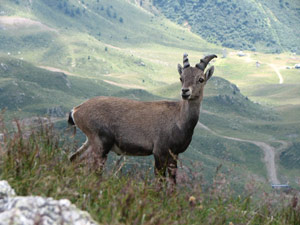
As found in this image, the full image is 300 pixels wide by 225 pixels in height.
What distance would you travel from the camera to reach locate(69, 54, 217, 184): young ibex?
490 inches

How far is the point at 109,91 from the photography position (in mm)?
155250

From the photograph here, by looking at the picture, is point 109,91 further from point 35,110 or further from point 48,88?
point 35,110

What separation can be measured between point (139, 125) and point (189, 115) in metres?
1.25

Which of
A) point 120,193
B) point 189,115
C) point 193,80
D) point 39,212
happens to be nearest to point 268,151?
point 193,80

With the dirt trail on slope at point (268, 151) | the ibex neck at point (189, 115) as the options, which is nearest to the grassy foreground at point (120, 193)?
the ibex neck at point (189, 115)

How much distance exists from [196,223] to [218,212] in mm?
527

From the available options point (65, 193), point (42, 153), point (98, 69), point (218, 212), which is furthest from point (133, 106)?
point (98, 69)

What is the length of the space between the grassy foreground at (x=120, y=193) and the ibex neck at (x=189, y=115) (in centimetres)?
297

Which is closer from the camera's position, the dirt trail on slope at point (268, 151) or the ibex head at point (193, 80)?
the ibex head at point (193, 80)

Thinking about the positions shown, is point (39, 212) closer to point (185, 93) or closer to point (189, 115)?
point (185, 93)

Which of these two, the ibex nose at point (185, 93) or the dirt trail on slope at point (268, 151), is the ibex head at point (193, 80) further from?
the dirt trail on slope at point (268, 151)

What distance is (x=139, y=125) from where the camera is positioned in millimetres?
12820

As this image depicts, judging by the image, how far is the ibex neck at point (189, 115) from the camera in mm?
12780

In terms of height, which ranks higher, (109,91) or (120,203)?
(120,203)
